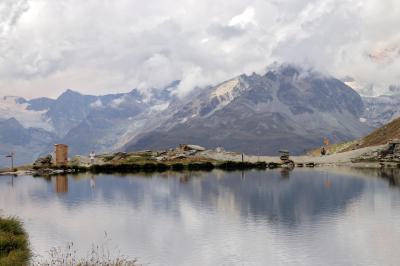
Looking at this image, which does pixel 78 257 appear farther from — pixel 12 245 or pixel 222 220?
pixel 222 220

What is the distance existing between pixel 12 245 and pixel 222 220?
34.4 m

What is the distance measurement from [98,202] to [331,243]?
56613 millimetres

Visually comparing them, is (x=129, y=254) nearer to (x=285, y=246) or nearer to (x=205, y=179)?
(x=285, y=246)

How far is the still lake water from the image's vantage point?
61.2 metres

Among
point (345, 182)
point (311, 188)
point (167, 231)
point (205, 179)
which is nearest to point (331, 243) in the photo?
point (167, 231)

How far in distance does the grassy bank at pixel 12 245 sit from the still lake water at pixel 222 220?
2.91 metres

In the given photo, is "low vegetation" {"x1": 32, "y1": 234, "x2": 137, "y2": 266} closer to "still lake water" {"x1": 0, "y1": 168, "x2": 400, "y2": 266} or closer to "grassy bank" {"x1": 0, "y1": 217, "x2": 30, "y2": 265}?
"still lake water" {"x1": 0, "y1": 168, "x2": 400, "y2": 266}

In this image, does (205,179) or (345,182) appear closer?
(345,182)

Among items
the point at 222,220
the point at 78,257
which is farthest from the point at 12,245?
the point at 222,220

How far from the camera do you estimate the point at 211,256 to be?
2363 inches

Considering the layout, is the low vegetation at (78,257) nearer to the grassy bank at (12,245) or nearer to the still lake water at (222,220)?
the still lake water at (222,220)

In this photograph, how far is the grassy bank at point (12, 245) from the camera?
50.6 m

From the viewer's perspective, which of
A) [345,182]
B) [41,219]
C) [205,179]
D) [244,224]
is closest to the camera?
[244,224]

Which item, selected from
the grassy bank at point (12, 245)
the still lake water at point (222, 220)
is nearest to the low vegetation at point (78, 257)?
the still lake water at point (222, 220)
